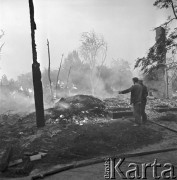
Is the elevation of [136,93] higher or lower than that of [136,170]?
higher

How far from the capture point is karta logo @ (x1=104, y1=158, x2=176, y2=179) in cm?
602

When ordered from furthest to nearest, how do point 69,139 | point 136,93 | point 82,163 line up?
point 136,93
point 69,139
point 82,163

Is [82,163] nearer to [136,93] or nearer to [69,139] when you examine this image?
[69,139]

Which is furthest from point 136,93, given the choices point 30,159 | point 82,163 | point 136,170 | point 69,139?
point 30,159

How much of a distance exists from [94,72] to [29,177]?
46989mm

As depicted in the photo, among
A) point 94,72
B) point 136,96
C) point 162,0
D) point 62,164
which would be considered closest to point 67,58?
point 94,72

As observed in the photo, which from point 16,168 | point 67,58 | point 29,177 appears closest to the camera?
point 29,177

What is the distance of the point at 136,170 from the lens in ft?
21.1

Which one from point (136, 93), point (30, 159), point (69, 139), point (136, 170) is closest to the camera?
point (136, 170)

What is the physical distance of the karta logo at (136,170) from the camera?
19.8 feet

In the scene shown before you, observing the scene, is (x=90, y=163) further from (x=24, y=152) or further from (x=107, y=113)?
(x=107, y=113)

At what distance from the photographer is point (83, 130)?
10.5 metres

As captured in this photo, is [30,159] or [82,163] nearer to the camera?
[82,163]

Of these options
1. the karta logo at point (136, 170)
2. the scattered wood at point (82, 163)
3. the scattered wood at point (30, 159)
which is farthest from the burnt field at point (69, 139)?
the karta logo at point (136, 170)
